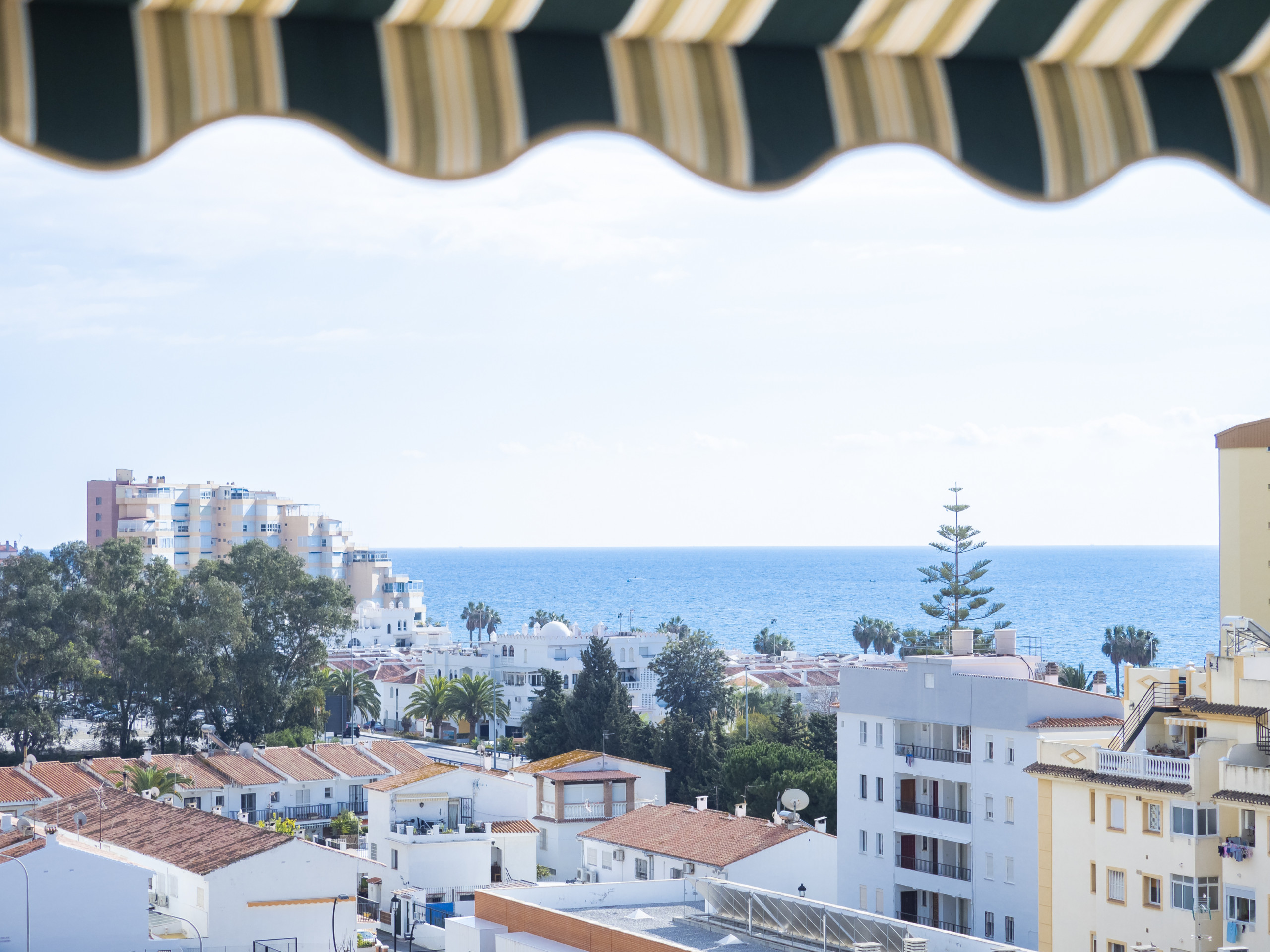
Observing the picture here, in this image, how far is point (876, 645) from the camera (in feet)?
250

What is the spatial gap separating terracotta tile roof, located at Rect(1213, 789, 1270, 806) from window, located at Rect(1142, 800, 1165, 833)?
0.78m

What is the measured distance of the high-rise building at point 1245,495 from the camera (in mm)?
12617

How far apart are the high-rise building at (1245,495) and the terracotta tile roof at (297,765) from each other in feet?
75.6

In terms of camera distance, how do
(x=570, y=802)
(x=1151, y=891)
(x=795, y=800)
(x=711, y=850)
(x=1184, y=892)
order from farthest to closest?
1. (x=570, y=802)
2. (x=795, y=800)
3. (x=711, y=850)
4. (x=1151, y=891)
5. (x=1184, y=892)

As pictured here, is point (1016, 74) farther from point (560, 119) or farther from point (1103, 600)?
point (1103, 600)

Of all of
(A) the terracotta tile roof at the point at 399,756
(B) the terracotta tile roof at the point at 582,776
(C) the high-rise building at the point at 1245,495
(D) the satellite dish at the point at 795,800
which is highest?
(C) the high-rise building at the point at 1245,495

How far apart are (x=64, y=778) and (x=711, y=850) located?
15338mm

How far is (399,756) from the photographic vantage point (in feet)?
116

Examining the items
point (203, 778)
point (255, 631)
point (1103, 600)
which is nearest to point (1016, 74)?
point (203, 778)

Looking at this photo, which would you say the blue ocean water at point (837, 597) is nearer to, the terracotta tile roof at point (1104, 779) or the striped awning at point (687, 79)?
the terracotta tile roof at point (1104, 779)

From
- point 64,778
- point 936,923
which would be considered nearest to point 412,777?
point 64,778

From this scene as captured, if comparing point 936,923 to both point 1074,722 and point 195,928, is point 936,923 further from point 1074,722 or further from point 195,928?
point 195,928

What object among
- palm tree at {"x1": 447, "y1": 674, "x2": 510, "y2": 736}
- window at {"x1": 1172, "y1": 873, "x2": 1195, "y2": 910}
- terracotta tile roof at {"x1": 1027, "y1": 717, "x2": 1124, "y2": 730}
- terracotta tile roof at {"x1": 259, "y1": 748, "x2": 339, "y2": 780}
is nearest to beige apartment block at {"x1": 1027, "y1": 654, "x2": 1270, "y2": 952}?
window at {"x1": 1172, "y1": 873, "x2": 1195, "y2": 910}

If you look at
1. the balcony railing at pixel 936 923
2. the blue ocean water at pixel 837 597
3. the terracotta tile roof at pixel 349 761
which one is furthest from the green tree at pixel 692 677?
the blue ocean water at pixel 837 597
